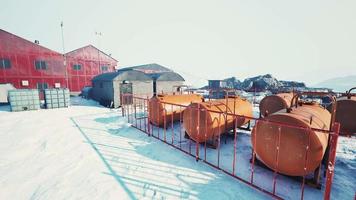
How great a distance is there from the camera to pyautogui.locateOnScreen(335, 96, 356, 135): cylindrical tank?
8727 millimetres

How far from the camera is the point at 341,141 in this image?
845 cm

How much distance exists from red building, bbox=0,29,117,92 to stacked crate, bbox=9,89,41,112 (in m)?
8.24

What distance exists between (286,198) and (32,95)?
20616mm

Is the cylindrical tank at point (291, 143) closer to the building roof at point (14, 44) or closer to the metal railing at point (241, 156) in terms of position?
the metal railing at point (241, 156)

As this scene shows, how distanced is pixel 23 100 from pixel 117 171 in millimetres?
16328

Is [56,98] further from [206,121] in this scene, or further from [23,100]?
[206,121]

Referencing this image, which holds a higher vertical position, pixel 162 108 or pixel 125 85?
pixel 125 85

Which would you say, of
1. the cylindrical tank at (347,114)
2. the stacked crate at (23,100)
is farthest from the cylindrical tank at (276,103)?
the stacked crate at (23,100)

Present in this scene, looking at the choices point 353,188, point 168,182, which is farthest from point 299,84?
point 168,182

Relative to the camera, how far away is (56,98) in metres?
18.0

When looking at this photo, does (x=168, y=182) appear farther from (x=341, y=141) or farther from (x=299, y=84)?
(x=299, y=84)

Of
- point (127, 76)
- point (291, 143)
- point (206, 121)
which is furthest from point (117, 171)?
point (127, 76)

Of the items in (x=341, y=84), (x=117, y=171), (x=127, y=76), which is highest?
(x=127, y=76)

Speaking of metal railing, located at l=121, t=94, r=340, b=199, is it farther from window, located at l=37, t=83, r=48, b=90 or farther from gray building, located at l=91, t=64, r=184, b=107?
window, located at l=37, t=83, r=48, b=90
